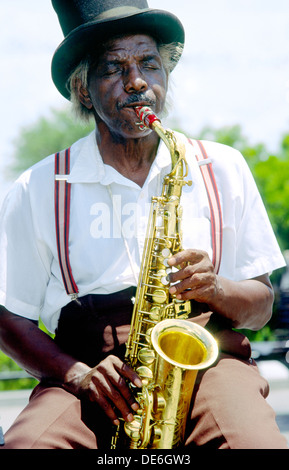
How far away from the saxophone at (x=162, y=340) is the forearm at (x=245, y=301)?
0.16 meters

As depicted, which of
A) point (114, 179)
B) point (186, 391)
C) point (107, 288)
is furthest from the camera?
point (114, 179)

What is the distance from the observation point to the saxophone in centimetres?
239

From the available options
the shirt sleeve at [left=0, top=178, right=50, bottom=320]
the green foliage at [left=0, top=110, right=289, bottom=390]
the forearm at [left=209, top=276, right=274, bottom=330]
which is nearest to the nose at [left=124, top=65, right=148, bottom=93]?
the shirt sleeve at [left=0, top=178, right=50, bottom=320]

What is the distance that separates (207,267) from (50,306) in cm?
79

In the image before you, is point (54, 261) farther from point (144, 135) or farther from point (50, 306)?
point (144, 135)

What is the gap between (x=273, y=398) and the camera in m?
5.88

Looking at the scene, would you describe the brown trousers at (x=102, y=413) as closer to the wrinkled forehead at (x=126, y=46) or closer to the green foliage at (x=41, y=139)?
the wrinkled forehead at (x=126, y=46)

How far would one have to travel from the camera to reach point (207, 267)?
247cm

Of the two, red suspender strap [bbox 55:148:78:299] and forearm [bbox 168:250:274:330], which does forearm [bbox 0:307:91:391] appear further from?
forearm [bbox 168:250:274:330]

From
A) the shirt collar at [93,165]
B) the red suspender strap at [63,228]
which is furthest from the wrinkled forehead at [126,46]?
the red suspender strap at [63,228]

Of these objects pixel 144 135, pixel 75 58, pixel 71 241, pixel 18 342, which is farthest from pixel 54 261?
pixel 75 58

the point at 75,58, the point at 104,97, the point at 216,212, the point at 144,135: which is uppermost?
the point at 75,58

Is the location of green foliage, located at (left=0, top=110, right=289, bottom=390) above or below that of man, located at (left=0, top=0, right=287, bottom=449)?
below

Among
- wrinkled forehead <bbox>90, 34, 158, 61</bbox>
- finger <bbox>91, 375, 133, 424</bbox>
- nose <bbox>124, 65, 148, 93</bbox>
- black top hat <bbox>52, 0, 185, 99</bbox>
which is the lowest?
finger <bbox>91, 375, 133, 424</bbox>
